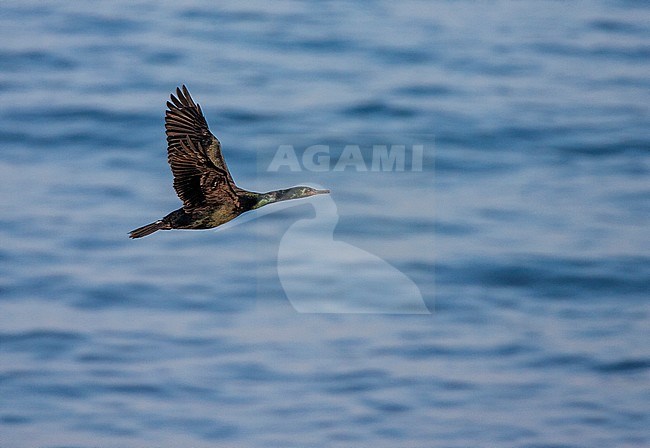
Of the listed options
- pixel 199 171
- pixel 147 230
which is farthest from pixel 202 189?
pixel 147 230

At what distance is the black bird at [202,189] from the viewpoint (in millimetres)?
7230

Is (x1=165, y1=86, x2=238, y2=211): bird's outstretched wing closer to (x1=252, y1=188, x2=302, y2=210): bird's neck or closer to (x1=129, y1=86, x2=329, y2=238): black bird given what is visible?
(x1=129, y1=86, x2=329, y2=238): black bird

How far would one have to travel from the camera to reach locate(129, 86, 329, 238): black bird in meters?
7.23

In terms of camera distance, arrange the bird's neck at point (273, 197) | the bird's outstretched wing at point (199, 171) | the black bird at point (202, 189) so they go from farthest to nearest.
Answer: the bird's neck at point (273, 197) < the bird's outstretched wing at point (199, 171) < the black bird at point (202, 189)

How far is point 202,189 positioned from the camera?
7336mm

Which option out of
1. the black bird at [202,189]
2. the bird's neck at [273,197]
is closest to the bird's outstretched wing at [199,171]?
the black bird at [202,189]

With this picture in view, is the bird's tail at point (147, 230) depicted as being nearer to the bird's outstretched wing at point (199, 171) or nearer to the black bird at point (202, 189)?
the black bird at point (202, 189)

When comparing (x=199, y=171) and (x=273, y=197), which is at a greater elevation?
(x=199, y=171)

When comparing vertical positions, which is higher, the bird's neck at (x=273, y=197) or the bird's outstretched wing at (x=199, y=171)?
the bird's outstretched wing at (x=199, y=171)

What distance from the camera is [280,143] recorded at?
67.3ft

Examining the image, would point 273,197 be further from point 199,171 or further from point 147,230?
point 147,230

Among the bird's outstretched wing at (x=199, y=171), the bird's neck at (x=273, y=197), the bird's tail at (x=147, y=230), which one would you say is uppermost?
the bird's outstretched wing at (x=199, y=171)

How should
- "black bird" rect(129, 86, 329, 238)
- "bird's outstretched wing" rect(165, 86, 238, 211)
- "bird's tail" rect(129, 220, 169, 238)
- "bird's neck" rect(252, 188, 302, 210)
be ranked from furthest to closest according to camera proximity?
"bird's neck" rect(252, 188, 302, 210) → "bird's outstretched wing" rect(165, 86, 238, 211) → "black bird" rect(129, 86, 329, 238) → "bird's tail" rect(129, 220, 169, 238)

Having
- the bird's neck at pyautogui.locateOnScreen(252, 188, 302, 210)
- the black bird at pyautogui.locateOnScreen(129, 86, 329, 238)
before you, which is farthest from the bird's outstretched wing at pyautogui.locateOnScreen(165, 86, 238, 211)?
the bird's neck at pyautogui.locateOnScreen(252, 188, 302, 210)
